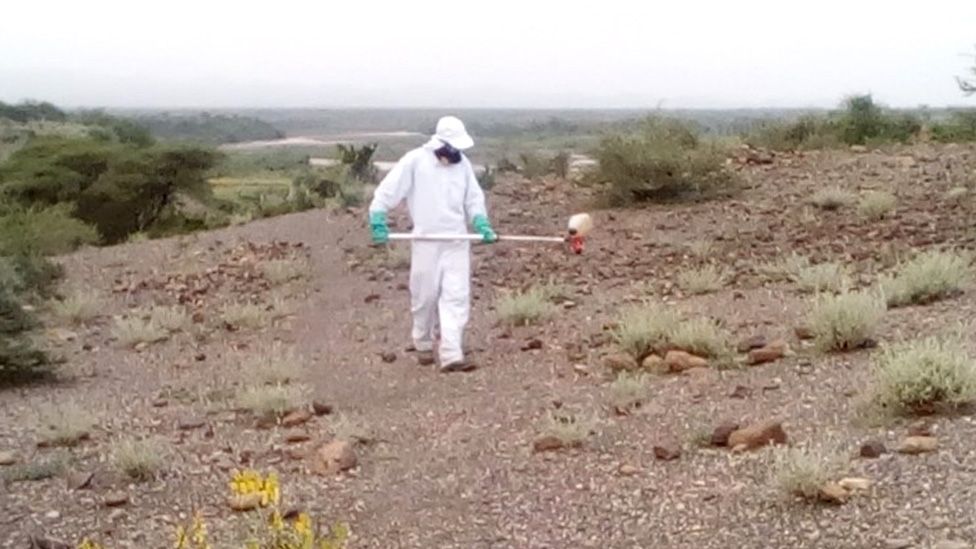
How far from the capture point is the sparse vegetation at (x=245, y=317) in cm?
1235

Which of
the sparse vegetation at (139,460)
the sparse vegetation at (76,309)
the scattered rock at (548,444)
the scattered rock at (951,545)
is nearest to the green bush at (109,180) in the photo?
the sparse vegetation at (76,309)

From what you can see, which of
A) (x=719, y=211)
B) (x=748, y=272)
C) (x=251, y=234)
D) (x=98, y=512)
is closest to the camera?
(x=98, y=512)

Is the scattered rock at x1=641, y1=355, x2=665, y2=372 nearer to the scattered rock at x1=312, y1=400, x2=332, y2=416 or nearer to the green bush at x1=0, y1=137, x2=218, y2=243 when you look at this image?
the scattered rock at x1=312, y1=400, x2=332, y2=416

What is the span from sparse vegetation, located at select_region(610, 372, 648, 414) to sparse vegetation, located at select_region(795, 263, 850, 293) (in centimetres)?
280

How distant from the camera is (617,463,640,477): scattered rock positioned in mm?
6797

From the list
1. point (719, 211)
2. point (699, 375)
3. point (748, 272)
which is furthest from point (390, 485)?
point (719, 211)

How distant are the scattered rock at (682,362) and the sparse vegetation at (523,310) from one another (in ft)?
7.85

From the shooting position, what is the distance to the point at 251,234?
1811cm

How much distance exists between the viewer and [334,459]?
23.8 feet

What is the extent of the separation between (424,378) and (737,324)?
2175 millimetres

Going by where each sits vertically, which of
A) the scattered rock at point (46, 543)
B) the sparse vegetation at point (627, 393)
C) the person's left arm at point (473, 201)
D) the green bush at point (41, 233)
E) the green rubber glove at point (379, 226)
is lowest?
the green bush at point (41, 233)

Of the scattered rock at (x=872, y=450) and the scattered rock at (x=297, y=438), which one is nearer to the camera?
the scattered rock at (x=872, y=450)

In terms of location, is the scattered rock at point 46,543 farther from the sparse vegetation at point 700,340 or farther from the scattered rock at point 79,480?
the sparse vegetation at point 700,340

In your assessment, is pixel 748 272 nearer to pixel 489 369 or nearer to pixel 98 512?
pixel 489 369
